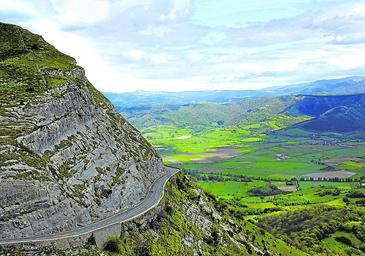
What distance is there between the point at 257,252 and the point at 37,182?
252 feet

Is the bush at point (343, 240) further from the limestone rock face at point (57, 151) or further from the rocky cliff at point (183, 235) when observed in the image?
the limestone rock face at point (57, 151)

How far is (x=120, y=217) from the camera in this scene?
298ft

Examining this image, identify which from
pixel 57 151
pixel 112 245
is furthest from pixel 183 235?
pixel 57 151

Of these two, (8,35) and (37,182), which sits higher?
(8,35)

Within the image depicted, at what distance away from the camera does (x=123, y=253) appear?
81250mm

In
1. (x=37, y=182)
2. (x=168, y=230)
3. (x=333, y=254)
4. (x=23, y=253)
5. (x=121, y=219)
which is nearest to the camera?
(x=23, y=253)

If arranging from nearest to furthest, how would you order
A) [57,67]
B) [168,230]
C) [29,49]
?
[168,230], [57,67], [29,49]

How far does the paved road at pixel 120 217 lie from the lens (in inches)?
2749

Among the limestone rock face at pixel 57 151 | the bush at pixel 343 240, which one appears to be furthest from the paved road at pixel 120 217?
the bush at pixel 343 240

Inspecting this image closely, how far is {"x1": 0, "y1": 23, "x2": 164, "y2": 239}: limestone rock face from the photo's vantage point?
73375 millimetres

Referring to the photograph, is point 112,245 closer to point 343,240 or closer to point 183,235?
point 183,235

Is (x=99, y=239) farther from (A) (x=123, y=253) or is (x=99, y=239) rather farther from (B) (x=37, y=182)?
(B) (x=37, y=182)

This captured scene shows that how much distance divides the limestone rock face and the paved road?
4.63 ft

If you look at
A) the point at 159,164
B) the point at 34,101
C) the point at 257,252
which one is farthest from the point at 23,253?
the point at 257,252
